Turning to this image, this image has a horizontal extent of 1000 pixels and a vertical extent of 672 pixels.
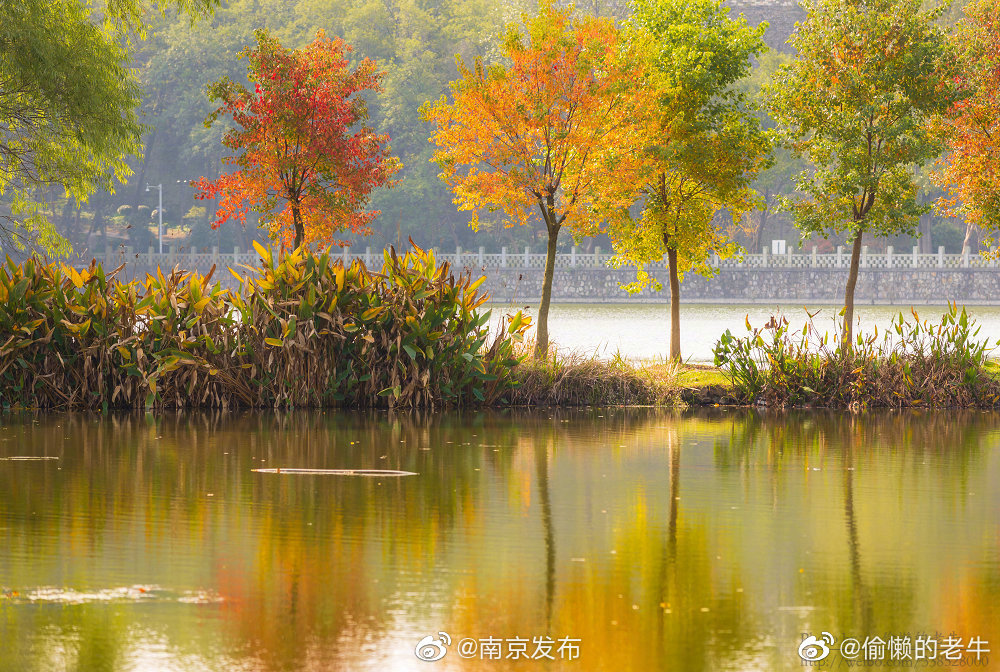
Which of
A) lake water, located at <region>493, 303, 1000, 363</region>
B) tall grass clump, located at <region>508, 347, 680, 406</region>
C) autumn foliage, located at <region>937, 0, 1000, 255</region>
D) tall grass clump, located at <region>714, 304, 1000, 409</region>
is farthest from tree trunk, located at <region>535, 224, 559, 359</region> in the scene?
autumn foliage, located at <region>937, 0, 1000, 255</region>

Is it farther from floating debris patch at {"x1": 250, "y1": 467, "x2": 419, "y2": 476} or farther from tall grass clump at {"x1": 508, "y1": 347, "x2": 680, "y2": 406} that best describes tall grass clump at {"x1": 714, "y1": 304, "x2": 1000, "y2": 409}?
floating debris patch at {"x1": 250, "y1": 467, "x2": 419, "y2": 476}

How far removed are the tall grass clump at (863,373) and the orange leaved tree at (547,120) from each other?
318 centimetres

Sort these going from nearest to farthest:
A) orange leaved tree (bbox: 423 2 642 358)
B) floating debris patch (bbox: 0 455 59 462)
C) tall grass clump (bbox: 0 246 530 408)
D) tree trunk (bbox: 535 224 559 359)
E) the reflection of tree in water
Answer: the reflection of tree in water
floating debris patch (bbox: 0 455 59 462)
tall grass clump (bbox: 0 246 530 408)
tree trunk (bbox: 535 224 559 359)
orange leaved tree (bbox: 423 2 642 358)

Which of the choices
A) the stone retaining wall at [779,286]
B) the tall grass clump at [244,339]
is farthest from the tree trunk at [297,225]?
the stone retaining wall at [779,286]

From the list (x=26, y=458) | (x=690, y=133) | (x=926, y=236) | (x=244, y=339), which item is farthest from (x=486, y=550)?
(x=926, y=236)

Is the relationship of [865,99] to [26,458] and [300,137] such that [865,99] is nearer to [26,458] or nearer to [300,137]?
[300,137]

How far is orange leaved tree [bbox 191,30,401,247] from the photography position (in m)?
20.9

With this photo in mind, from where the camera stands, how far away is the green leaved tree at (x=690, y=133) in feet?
69.1

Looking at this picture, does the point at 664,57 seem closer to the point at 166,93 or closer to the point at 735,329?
the point at 735,329

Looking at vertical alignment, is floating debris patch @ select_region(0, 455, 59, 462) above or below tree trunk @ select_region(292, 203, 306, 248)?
below

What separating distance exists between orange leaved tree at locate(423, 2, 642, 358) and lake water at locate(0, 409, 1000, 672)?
264 inches

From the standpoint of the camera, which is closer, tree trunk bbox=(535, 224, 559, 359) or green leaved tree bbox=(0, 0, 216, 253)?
tree trunk bbox=(535, 224, 559, 359)

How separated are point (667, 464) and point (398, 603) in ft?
18.8

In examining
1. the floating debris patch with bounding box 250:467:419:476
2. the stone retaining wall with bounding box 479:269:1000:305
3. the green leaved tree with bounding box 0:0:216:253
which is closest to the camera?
the floating debris patch with bounding box 250:467:419:476
